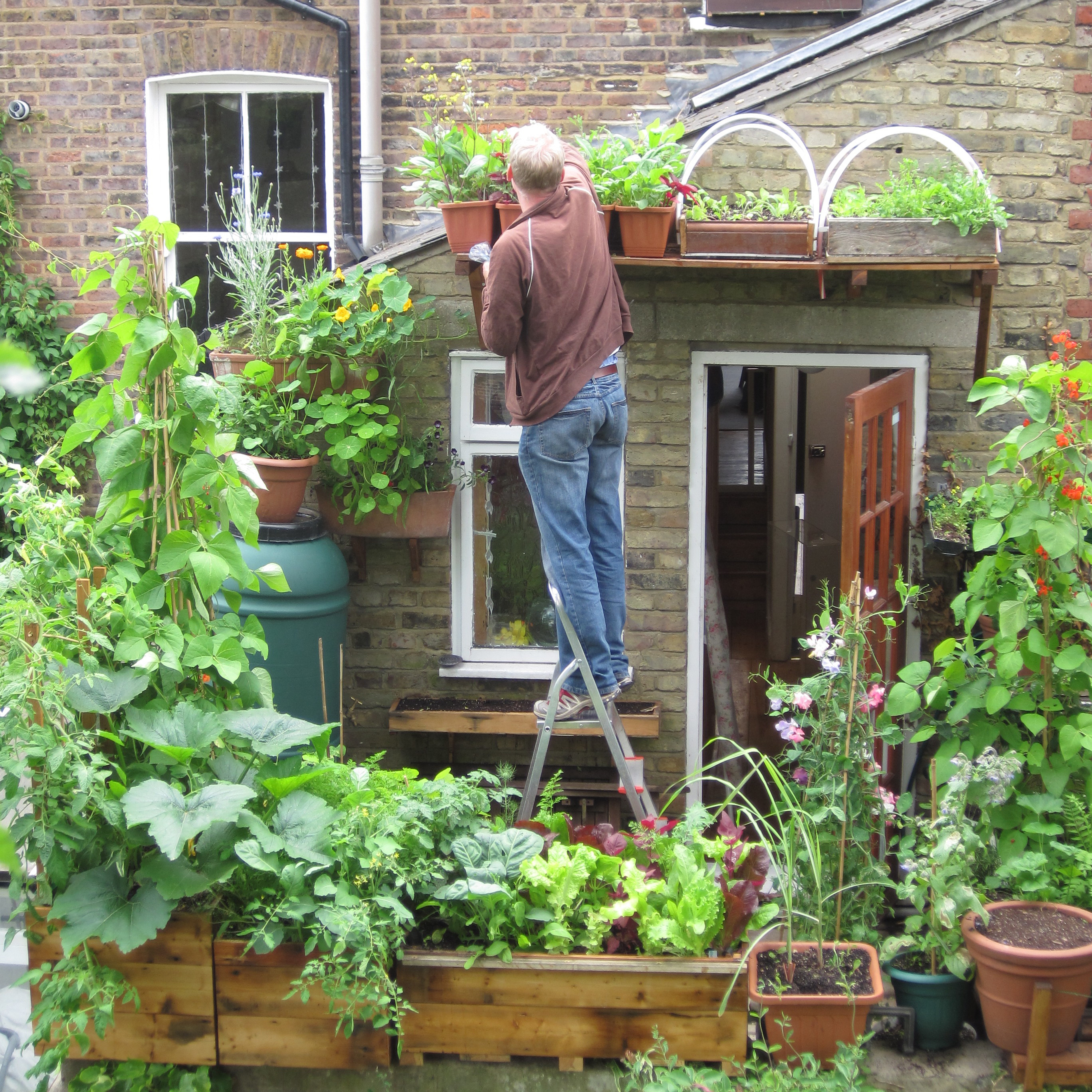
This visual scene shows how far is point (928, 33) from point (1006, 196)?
63 centimetres

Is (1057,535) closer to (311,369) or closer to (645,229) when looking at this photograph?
(645,229)

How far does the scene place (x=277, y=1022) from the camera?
2.44 meters

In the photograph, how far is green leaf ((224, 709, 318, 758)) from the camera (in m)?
2.52

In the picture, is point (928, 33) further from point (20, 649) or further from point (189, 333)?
point (20, 649)

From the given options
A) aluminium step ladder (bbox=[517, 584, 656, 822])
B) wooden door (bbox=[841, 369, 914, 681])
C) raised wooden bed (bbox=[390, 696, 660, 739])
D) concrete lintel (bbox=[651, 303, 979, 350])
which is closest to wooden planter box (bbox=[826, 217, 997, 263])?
wooden door (bbox=[841, 369, 914, 681])

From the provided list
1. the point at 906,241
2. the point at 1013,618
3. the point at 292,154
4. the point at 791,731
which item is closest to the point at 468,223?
the point at 906,241

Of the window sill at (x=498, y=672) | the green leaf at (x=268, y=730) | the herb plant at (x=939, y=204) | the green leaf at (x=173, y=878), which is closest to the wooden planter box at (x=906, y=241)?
the herb plant at (x=939, y=204)

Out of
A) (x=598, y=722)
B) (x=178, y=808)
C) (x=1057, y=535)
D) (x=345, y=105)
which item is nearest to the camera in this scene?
(x=178, y=808)

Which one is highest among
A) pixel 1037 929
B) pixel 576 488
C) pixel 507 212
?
pixel 507 212

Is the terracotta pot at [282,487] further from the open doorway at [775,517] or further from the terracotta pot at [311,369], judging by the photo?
the open doorway at [775,517]

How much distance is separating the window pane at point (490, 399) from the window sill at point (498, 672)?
3.11 ft

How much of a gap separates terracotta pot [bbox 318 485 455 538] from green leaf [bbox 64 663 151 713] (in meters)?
1.70

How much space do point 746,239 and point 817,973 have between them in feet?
7.24

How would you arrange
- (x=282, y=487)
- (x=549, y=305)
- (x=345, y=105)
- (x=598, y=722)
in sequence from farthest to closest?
(x=345, y=105) → (x=282, y=487) → (x=598, y=722) → (x=549, y=305)
